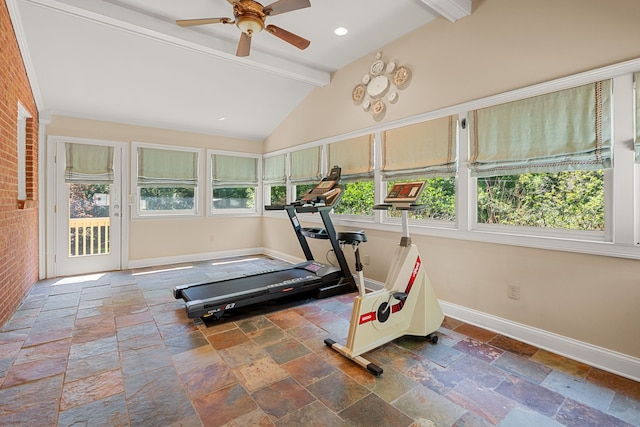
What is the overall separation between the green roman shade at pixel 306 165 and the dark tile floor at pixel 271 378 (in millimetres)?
2533

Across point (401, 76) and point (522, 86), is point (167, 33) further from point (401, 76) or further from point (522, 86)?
point (522, 86)

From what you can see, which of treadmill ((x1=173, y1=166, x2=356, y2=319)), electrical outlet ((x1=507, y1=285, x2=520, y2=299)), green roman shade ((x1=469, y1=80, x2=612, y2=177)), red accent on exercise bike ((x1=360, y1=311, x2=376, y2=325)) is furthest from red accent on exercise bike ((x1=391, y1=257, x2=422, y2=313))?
treadmill ((x1=173, y1=166, x2=356, y2=319))

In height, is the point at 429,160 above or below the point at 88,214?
above

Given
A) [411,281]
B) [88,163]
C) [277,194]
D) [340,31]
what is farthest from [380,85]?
[88,163]

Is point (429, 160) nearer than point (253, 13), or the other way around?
point (253, 13)

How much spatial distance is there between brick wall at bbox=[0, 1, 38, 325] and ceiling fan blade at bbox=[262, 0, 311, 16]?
231 centimetres

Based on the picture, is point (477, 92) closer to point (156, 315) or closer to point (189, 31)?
point (189, 31)

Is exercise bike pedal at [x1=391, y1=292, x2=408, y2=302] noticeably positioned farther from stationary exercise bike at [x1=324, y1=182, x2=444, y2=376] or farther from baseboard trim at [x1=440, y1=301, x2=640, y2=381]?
baseboard trim at [x1=440, y1=301, x2=640, y2=381]

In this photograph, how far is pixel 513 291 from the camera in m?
2.68

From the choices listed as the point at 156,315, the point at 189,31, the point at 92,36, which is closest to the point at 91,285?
the point at 156,315

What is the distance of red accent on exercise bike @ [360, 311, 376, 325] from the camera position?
2.28 meters

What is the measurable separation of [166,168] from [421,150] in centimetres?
439

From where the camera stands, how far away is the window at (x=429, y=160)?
3145mm

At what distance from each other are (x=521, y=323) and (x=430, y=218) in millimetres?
1303
